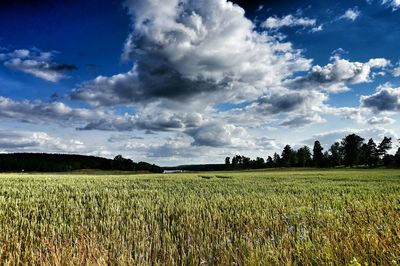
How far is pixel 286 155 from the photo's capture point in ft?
494

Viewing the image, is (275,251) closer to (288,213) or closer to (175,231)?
(175,231)

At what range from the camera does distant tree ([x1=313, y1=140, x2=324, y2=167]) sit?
5269 inches

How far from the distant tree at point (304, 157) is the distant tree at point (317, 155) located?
522 cm

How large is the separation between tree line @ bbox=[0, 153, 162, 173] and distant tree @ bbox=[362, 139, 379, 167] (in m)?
95.7

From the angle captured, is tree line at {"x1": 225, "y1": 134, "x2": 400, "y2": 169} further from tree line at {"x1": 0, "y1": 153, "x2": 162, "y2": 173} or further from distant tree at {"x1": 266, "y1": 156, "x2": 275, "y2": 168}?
tree line at {"x1": 0, "y1": 153, "x2": 162, "y2": 173}

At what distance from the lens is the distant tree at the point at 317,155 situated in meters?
134

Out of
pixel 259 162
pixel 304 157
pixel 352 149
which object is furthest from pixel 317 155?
pixel 259 162

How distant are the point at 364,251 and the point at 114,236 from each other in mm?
4553

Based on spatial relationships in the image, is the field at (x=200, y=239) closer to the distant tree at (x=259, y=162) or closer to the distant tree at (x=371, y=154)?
the distant tree at (x=371, y=154)

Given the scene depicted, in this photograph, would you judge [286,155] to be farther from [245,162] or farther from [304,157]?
[245,162]

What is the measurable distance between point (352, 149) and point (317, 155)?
17.0m

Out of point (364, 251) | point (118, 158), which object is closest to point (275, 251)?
point (364, 251)

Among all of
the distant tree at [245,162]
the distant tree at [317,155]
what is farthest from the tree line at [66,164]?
the distant tree at [317,155]

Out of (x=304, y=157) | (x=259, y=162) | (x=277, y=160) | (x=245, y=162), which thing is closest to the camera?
(x=304, y=157)
